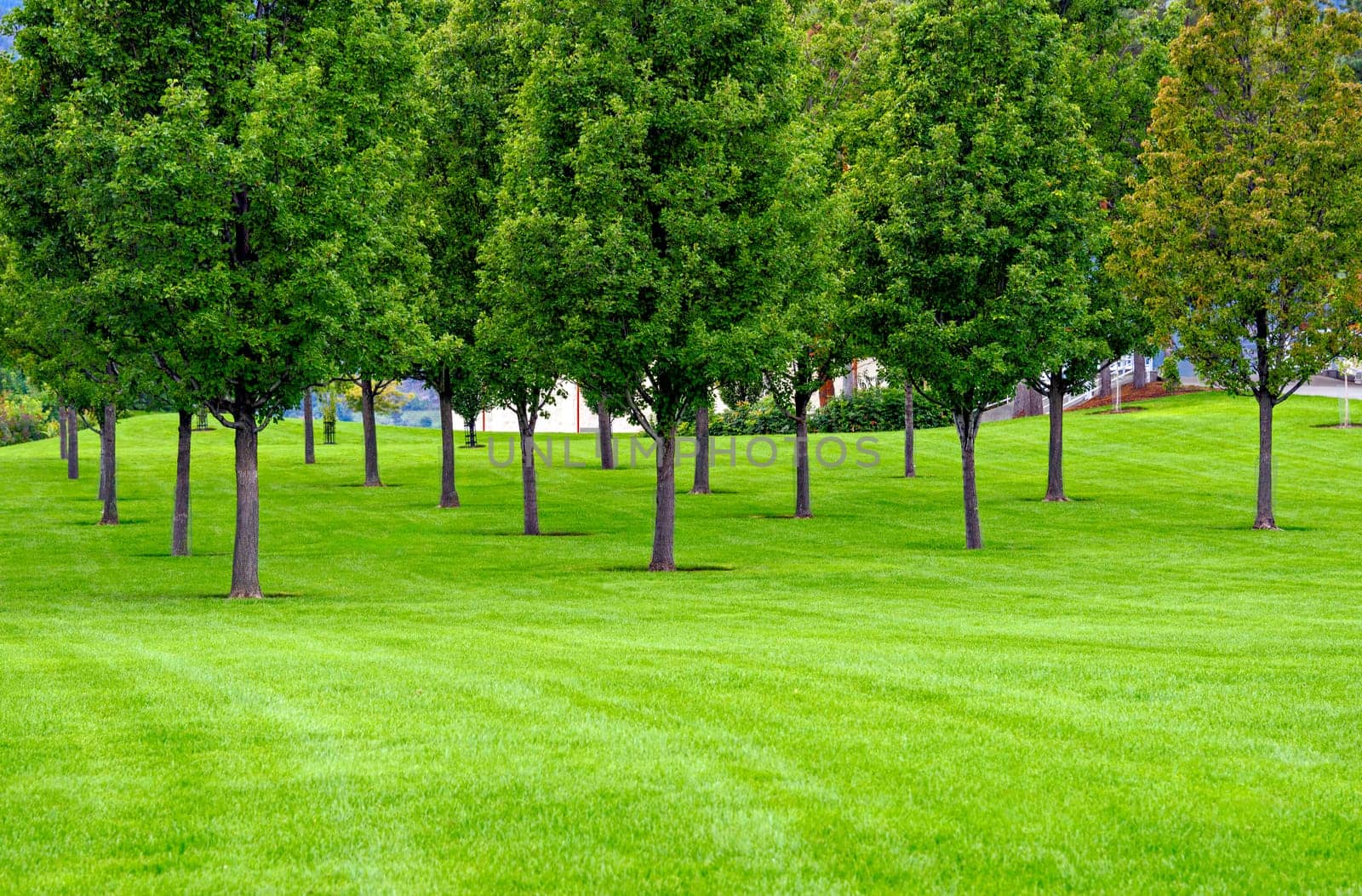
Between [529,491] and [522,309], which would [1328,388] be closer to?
[529,491]

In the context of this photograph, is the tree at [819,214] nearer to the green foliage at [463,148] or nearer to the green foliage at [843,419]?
the green foliage at [463,148]

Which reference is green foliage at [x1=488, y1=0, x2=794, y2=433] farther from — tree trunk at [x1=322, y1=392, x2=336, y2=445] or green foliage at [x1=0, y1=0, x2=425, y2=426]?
tree trunk at [x1=322, y1=392, x2=336, y2=445]

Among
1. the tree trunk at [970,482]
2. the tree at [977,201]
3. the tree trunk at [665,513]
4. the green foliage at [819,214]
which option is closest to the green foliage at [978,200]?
the tree at [977,201]

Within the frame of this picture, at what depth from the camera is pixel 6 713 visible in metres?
11.6

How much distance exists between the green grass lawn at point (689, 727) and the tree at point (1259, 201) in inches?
310

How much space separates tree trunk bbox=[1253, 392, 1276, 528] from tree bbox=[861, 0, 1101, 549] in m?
7.77

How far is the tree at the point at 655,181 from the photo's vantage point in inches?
1016

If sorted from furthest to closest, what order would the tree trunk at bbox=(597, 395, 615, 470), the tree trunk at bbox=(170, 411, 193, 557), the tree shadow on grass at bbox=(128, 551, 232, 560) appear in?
the tree trunk at bbox=(597, 395, 615, 470) < the tree shadow on grass at bbox=(128, 551, 232, 560) < the tree trunk at bbox=(170, 411, 193, 557)

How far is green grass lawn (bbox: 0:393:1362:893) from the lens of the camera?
24.6ft

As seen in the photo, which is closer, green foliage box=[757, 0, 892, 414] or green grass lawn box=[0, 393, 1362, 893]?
green grass lawn box=[0, 393, 1362, 893]


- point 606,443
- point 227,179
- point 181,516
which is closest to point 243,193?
point 227,179

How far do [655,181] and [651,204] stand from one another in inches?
32.5

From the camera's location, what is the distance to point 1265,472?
35.2 metres

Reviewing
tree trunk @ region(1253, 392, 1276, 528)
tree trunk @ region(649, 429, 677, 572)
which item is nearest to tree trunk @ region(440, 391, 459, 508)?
tree trunk @ region(649, 429, 677, 572)
